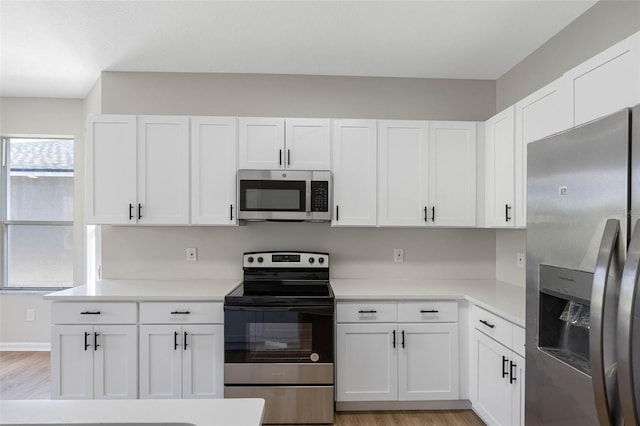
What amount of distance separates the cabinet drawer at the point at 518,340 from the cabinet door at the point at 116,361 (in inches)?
92.0

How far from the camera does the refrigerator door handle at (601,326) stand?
1.11 metres

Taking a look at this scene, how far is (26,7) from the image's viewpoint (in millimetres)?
2268

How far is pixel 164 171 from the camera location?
2906mm

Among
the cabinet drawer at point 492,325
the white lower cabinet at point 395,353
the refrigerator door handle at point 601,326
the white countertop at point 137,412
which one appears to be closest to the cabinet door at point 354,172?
the white lower cabinet at point 395,353

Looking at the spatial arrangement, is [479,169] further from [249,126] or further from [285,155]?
[249,126]

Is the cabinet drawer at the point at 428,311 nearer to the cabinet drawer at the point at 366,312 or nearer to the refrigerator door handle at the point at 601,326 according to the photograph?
the cabinet drawer at the point at 366,312

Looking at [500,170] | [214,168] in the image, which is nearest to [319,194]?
[214,168]

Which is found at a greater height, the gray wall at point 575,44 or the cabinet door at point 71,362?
the gray wall at point 575,44

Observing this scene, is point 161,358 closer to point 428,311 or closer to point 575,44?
point 428,311

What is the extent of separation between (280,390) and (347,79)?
2492 mm

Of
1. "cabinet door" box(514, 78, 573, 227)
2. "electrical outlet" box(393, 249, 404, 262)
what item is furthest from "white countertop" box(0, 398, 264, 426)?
"electrical outlet" box(393, 249, 404, 262)

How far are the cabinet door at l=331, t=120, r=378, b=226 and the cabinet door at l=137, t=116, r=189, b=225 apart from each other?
115cm

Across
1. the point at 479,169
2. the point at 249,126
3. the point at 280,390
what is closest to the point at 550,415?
the point at 280,390

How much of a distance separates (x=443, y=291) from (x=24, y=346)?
422 cm
